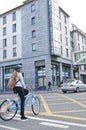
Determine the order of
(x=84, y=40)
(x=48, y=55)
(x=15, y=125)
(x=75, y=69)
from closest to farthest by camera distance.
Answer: (x=15, y=125) → (x=48, y=55) → (x=75, y=69) → (x=84, y=40)

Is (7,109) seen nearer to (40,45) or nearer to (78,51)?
(40,45)

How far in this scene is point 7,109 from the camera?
7875 mm

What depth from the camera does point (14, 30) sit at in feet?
185

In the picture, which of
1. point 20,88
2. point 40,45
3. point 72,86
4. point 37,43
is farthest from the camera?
point 37,43

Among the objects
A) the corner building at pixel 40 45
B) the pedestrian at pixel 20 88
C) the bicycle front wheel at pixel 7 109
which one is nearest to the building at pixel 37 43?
the corner building at pixel 40 45

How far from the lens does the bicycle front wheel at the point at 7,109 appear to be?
780cm

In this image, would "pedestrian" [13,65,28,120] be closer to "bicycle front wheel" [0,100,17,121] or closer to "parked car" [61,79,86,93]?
"bicycle front wheel" [0,100,17,121]

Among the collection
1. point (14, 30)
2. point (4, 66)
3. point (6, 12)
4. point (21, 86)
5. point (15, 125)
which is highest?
point (6, 12)

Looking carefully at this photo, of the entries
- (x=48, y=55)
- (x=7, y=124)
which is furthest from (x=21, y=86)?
(x=48, y=55)

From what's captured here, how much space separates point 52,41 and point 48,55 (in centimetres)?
288

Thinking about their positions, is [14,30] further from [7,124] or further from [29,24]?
[7,124]

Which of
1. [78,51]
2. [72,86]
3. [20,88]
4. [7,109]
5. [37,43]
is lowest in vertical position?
[7,109]

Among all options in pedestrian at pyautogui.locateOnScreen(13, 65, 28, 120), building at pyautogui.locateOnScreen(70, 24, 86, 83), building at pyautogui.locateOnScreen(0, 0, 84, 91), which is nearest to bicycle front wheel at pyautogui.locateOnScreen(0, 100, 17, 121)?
pedestrian at pyautogui.locateOnScreen(13, 65, 28, 120)

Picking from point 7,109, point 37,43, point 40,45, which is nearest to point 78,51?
point 40,45
